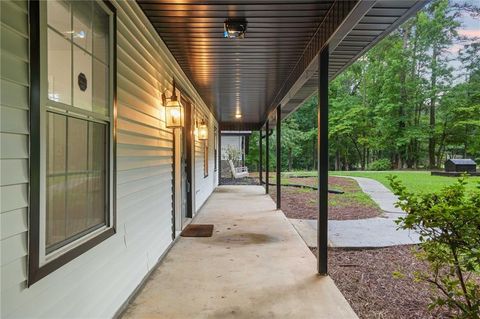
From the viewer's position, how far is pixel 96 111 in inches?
89.1

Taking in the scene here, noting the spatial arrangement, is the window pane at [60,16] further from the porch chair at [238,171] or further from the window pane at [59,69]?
the porch chair at [238,171]

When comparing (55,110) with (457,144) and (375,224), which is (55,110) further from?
(457,144)

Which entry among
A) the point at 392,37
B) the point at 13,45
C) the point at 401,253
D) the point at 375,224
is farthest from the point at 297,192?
the point at 392,37

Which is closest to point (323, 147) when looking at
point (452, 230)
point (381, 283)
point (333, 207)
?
point (381, 283)

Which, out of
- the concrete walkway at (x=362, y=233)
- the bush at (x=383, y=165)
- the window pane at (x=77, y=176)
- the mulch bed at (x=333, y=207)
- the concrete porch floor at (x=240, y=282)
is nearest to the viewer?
the window pane at (x=77, y=176)

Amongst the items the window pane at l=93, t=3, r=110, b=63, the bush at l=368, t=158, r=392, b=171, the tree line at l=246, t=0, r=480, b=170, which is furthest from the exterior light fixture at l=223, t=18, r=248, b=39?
the bush at l=368, t=158, r=392, b=171

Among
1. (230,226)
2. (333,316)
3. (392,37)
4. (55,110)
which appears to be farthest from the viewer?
(392,37)

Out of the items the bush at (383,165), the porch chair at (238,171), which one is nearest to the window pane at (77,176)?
the porch chair at (238,171)

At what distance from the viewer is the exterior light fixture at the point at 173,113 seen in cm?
416

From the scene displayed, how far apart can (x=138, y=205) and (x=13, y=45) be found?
80.2 inches

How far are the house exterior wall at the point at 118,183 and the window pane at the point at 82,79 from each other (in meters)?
0.48

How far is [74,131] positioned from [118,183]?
2.50ft

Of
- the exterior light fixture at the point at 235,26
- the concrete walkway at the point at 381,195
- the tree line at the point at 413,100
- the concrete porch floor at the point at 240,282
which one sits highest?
the tree line at the point at 413,100

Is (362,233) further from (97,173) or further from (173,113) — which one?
(97,173)
